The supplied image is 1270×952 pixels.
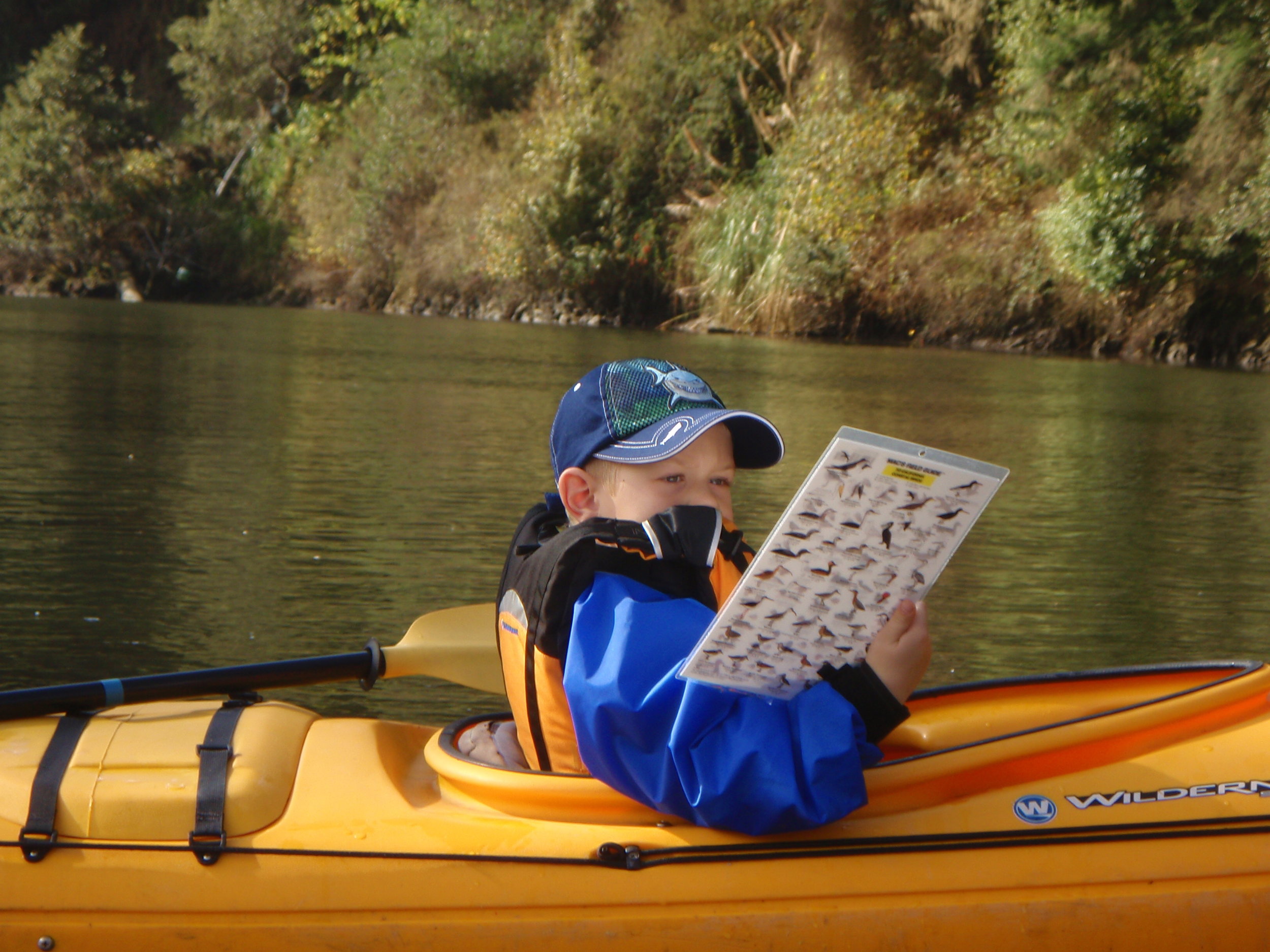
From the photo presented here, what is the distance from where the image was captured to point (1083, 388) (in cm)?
1344

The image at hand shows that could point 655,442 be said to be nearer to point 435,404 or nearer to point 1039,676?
point 1039,676

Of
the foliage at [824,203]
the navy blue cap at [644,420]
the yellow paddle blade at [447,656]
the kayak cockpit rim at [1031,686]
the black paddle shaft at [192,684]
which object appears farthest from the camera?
the foliage at [824,203]

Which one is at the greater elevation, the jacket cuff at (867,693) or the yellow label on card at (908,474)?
the yellow label on card at (908,474)

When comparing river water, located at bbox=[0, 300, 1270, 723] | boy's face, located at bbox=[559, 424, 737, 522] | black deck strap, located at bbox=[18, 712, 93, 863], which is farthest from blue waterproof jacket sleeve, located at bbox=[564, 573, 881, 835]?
river water, located at bbox=[0, 300, 1270, 723]

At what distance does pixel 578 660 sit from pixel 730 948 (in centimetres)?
46

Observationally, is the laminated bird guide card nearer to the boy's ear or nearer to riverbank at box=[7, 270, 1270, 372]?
the boy's ear

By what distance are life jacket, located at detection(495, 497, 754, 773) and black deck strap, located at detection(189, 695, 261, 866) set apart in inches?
17.0

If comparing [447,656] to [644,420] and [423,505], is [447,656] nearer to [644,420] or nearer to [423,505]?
[644,420]

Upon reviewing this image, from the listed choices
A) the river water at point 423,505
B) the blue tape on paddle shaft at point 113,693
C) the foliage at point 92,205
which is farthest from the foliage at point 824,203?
the blue tape on paddle shaft at point 113,693

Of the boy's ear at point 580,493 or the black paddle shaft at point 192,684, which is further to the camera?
the black paddle shaft at point 192,684

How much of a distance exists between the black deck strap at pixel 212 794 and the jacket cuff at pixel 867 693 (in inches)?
34.1

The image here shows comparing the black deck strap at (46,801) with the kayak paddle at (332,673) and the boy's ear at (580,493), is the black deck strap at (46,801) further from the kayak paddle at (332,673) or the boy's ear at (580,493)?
the boy's ear at (580,493)

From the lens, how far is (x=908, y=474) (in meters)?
1.62

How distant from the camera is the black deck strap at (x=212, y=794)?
1.99m
